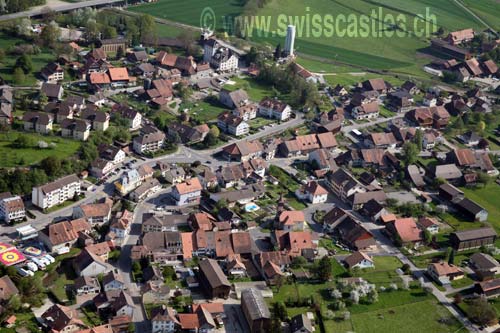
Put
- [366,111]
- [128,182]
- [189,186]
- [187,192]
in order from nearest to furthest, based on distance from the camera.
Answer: [187,192] → [189,186] → [128,182] → [366,111]

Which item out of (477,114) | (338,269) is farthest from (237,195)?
(477,114)

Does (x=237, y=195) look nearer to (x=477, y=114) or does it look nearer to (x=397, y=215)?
(x=397, y=215)

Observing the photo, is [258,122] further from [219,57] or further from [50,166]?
[50,166]

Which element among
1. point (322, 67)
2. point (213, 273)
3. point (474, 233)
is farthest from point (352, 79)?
point (213, 273)

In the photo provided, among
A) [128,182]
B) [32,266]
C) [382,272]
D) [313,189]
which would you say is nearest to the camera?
[32,266]

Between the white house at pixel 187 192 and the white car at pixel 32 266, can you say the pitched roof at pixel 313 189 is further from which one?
the white car at pixel 32 266
